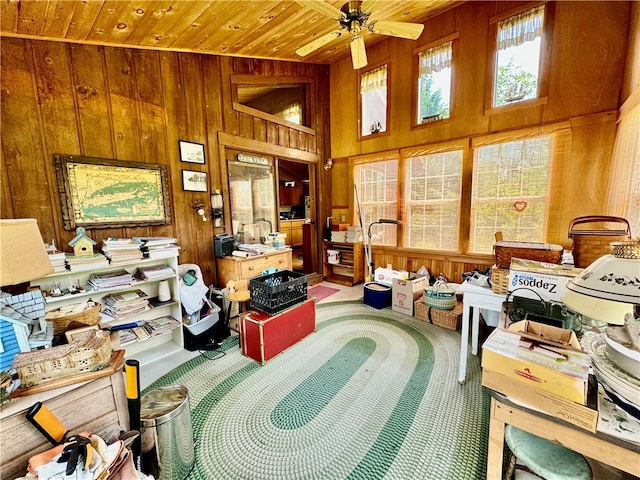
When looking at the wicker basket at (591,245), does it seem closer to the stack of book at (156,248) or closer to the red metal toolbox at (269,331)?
the red metal toolbox at (269,331)

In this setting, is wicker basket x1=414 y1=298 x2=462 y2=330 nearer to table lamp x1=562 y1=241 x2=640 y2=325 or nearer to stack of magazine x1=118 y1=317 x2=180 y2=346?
table lamp x1=562 y1=241 x2=640 y2=325

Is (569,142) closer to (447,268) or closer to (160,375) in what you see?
(447,268)

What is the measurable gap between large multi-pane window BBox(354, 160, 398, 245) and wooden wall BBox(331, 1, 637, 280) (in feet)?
1.14

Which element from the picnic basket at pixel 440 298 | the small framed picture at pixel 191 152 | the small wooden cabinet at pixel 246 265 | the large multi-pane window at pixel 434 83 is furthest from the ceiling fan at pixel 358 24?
the picnic basket at pixel 440 298

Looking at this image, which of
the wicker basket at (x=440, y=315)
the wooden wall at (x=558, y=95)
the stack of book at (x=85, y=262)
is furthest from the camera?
the wicker basket at (x=440, y=315)

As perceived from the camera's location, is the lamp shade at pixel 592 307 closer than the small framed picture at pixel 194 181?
Yes

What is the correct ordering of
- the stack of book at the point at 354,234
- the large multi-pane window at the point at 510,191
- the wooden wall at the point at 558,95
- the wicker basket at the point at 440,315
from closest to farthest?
the wooden wall at the point at 558,95
the wicker basket at the point at 440,315
the large multi-pane window at the point at 510,191
the stack of book at the point at 354,234

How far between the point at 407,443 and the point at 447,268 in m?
2.82

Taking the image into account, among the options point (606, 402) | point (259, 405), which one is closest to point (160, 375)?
point (259, 405)

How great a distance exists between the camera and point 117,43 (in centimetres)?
227

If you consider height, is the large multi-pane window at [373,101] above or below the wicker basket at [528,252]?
above

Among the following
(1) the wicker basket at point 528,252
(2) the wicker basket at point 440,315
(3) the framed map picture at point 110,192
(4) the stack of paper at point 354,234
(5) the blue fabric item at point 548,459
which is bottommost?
(2) the wicker basket at point 440,315

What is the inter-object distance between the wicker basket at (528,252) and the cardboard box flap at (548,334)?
773 mm

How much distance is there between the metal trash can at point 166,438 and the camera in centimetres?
121
